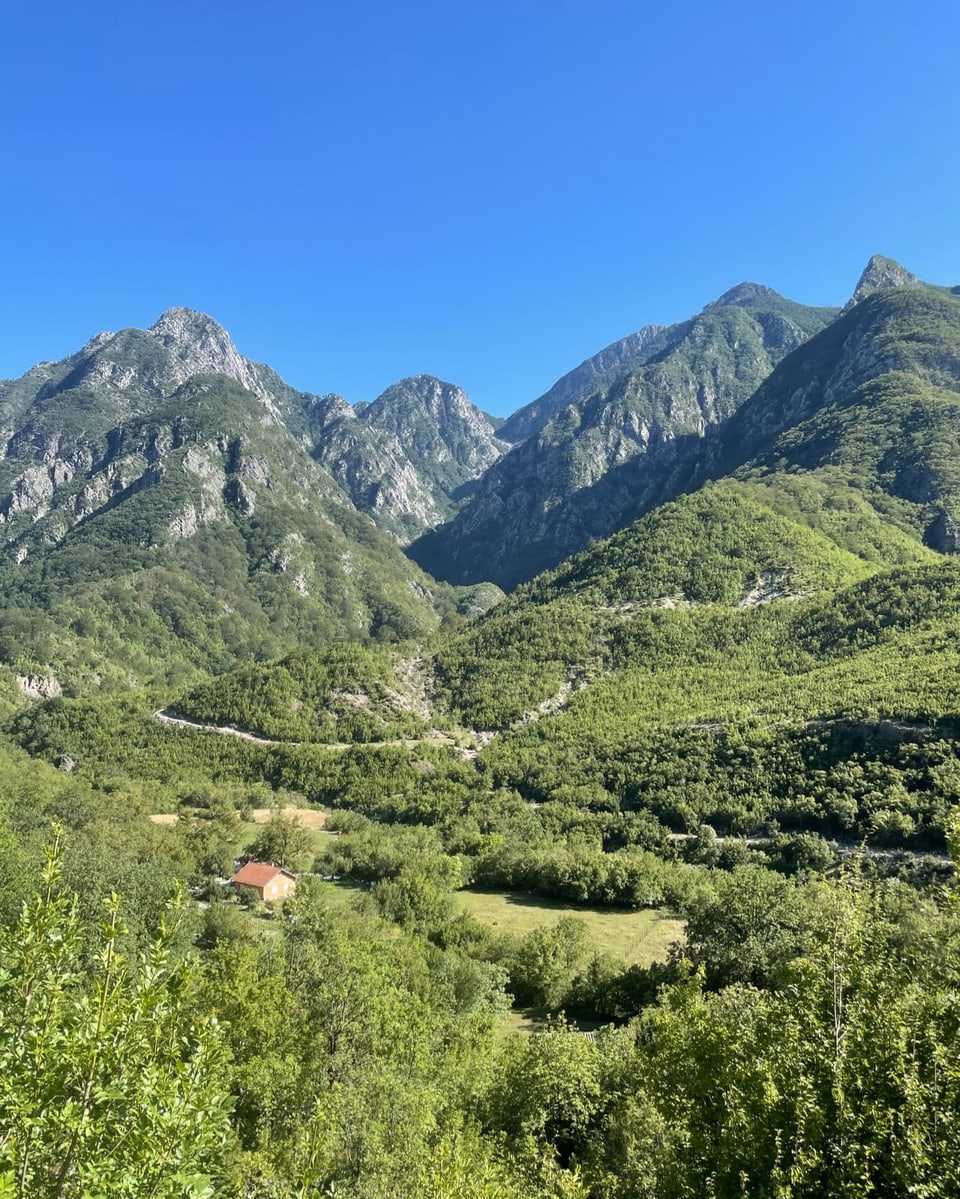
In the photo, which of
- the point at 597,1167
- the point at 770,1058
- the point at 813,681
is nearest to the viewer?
the point at 770,1058

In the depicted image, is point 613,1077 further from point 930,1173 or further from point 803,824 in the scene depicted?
point 803,824

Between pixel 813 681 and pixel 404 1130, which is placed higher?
pixel 813 681

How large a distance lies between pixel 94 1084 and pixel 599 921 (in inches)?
2651

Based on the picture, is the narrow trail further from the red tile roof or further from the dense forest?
the red tile roof

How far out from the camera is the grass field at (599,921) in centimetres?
5937

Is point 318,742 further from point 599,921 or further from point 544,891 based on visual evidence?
point 599,921

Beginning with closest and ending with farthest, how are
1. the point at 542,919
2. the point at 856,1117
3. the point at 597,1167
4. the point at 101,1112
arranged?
1. the point at 101,1112
2. the point at 856,1117
3. the point at 597,1167
4. the point at 542,919

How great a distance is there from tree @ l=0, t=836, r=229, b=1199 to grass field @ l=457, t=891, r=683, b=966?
5448 centimetres

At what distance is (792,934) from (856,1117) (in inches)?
1397

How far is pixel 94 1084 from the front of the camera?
27.7 ft

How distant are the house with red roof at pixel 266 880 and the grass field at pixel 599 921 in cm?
1888

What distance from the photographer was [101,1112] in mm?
8859

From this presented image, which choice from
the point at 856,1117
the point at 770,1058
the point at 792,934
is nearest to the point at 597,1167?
the point at 770,1058

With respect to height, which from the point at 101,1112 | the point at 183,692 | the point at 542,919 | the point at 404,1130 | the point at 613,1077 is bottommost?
the point at 542,919
